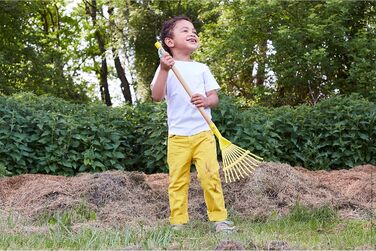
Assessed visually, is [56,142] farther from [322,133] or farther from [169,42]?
[322,133]

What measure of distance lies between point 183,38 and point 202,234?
1.35 meters

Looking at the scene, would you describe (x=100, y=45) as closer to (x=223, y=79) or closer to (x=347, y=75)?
(x=223, y=79)

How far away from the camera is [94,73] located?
23016 mm

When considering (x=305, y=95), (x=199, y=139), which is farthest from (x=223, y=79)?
(x=199, y=139)

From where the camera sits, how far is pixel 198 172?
12.8ft

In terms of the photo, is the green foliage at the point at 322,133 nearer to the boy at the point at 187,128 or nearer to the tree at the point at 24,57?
the boy at the point at 187,128

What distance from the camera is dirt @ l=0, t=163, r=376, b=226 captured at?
176 inches

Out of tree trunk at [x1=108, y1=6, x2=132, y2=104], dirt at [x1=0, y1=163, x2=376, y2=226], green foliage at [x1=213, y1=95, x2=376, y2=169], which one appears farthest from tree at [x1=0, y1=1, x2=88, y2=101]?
dirt at [x1=0, y1=163, x2=376, y2=226]

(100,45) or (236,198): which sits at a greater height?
(100,45)

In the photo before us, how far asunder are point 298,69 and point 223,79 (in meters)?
2.33

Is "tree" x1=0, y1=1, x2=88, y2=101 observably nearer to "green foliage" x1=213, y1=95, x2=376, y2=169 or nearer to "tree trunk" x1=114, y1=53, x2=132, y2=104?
"tree trunk" x1=114, y1=53, x2=132, y2=104

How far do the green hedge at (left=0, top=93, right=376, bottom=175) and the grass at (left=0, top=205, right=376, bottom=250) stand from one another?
2.43 meters

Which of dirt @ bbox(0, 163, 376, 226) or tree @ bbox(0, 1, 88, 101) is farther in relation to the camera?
tree @ bbox(0, 1, 88, 101)

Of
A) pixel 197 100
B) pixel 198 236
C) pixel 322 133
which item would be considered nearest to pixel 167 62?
pixel 197 100
